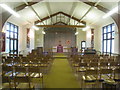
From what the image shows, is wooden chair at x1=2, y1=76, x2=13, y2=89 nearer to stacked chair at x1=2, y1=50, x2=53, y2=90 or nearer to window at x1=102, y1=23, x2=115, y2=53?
stacked chair at x1=2, y1=50, x2=53, y2=90

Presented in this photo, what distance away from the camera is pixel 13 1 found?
721 cm

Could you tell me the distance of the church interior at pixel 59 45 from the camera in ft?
13.3

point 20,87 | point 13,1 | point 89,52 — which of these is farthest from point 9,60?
point 89,52

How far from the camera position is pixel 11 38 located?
10.7 m

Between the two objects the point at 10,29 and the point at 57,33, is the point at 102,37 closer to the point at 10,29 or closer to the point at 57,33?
the point at 10,29

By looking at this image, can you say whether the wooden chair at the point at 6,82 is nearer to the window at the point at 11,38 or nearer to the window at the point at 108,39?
the window at the point at 11,38

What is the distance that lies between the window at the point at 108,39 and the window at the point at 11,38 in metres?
7.67

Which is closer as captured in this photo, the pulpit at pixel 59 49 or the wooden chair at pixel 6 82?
the wooden chair at pixel 6 82

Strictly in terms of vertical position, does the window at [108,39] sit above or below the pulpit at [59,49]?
above

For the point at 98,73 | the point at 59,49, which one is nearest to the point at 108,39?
the point at 98,73

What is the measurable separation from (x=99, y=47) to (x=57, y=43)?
8.69m

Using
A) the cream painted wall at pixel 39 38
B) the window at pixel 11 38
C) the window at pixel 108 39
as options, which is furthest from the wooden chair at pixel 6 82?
the cream painted wall at pixel 39 38

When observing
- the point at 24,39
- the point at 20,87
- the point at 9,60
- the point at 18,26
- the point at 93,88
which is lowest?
the point at 93,88

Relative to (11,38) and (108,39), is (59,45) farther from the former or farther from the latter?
(11,38)
